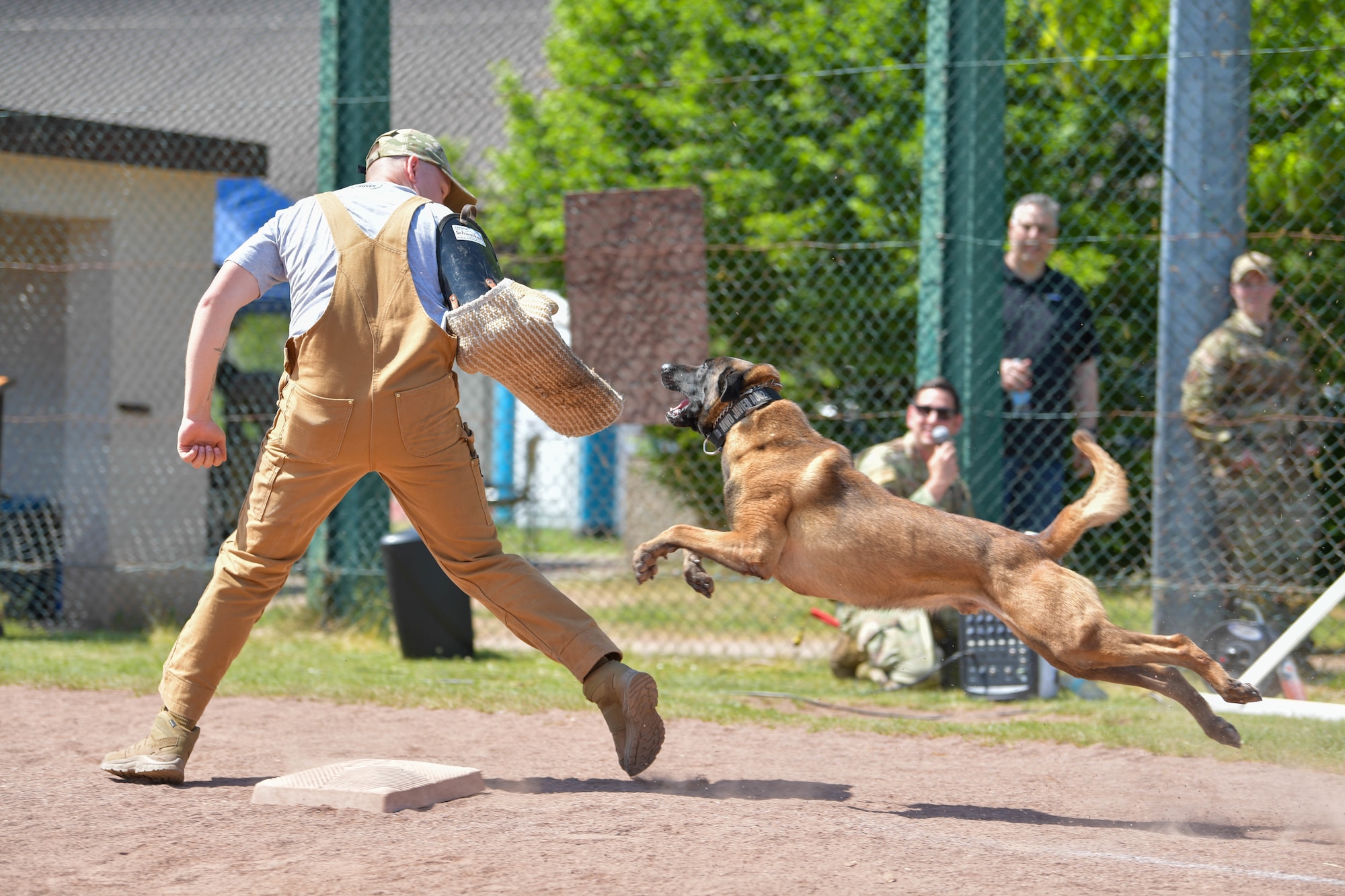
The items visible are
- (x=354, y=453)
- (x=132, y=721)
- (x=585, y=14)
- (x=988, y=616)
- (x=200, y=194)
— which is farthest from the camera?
(x=585, y=14)

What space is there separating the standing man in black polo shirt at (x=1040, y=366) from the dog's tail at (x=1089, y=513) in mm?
2289

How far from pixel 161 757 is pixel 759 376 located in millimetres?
2286

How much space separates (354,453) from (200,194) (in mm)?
5944

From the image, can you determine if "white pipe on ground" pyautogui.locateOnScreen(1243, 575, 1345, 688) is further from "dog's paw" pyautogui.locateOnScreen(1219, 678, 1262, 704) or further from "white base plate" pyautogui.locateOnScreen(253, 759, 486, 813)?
"white base plate" pyautogui.locateOnScreen(253, 759, 486, 813)

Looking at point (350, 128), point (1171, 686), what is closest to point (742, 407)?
point (1171, 686)

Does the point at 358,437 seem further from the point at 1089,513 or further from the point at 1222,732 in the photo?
the point at 1222,732

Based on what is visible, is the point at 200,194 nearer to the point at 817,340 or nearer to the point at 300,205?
Result: the point at 817,340

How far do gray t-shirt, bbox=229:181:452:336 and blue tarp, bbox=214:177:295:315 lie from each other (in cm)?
561

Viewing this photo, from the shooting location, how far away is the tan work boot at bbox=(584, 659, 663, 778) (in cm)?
400

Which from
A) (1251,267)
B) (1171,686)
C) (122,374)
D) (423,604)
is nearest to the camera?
(1171,686)

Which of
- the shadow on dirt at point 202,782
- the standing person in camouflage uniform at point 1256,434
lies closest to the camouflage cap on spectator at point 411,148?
the shadow on dirt at point 202,782

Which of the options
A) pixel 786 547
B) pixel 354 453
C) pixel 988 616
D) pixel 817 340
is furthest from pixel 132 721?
pixel 817 340

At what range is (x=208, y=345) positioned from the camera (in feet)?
12.6

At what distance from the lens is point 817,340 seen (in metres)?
9.49
